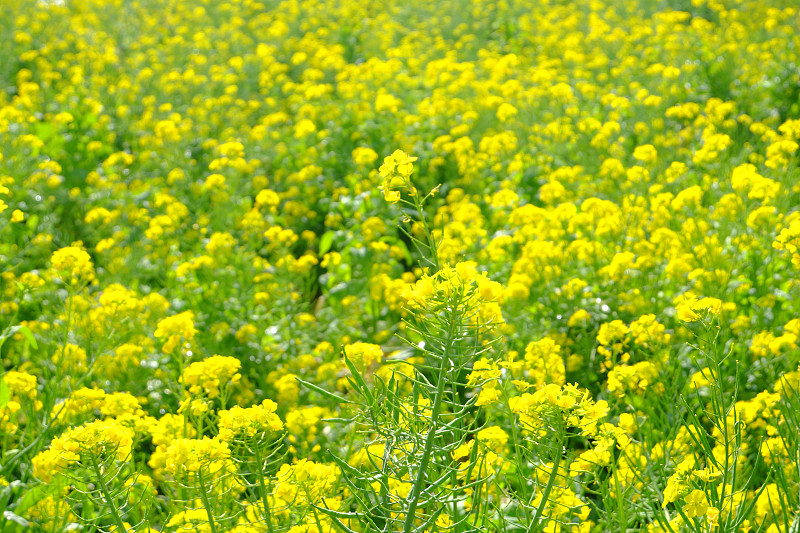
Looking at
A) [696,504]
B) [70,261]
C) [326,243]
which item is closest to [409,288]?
[696,504]

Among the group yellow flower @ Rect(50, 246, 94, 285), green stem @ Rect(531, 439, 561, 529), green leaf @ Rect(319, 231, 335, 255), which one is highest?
yellow flower @ Rect(50, 246, 94, 285)

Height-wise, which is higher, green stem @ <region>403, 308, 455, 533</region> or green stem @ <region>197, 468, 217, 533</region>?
green stem @ <region>403, 308, 455, 533</region>

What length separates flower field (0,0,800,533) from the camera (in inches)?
70.5

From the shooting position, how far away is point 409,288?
2057 mm

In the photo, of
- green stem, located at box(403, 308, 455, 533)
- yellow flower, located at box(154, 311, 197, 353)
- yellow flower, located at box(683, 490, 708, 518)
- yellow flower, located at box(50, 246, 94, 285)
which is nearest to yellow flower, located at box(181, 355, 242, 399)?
yellow flower, located at box(154, 311, 197, 353)

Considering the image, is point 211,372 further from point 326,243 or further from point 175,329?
point 326,243

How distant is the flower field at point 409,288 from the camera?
1.79 meters

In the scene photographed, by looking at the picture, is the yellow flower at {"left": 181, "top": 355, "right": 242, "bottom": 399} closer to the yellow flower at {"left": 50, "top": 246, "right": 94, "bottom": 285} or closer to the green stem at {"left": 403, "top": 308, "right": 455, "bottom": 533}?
the yellow flower at {"left": 50, "top": 246, "right": 94, "bottom": 285}

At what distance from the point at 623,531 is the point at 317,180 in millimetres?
3789

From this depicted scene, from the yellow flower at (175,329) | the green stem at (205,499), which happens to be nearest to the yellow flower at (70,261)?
the yellow flower at (175,329)

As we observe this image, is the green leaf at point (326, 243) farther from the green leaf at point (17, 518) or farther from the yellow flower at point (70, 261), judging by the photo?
the green leaf at point (17, 518)

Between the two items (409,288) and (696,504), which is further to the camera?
(409,288)

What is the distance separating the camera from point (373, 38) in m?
8.31

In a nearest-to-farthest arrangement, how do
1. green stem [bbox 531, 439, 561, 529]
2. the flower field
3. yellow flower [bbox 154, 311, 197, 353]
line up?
1. green stem [bbox 531, 439, 561, 529]
2. the flower field
3. yellow flower [bbox 154, 311, 197, 353]
